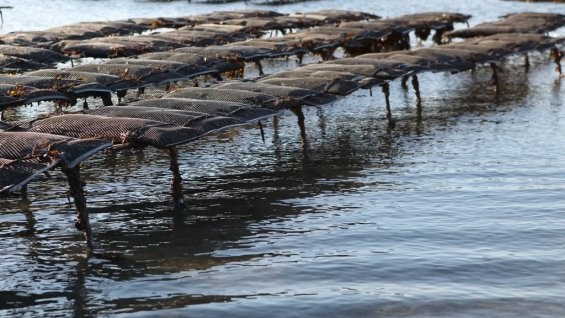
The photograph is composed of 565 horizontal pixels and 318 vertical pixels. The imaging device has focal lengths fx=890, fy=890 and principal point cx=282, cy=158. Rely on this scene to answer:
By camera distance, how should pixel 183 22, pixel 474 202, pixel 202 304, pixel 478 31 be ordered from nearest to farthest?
1. pixel 202 304
2. pixel 474 202
3. pixel 478 31
4. pixel 183 22

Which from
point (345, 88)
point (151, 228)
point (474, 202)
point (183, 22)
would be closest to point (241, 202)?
point (151, 228)

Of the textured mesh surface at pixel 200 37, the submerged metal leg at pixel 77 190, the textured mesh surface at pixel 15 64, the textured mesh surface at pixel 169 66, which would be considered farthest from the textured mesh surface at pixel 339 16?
the submerged metal leg at pixel 77 190

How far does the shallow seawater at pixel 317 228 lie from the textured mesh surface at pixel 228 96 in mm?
1746

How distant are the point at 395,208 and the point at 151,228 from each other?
16.4 feet

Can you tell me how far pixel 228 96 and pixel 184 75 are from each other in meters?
5.70

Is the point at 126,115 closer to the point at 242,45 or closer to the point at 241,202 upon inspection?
the point at 241,202

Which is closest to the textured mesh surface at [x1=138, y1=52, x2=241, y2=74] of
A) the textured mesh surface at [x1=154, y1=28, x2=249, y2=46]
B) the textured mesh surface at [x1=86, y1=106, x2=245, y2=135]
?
the textured mesh surface at [x1=154, y1=28, x2=249, y2=46]

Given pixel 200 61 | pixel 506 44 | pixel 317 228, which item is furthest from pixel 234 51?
pixel 317 228

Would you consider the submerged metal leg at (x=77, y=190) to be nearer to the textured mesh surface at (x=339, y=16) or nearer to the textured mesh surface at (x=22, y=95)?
the textured mesh surface at (x=22, y=95)

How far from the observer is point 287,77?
1013 inches

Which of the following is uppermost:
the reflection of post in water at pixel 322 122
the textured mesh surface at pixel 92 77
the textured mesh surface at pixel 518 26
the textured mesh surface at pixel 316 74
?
the textured mesh surface at pixel 92 77

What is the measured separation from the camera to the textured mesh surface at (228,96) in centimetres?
2161

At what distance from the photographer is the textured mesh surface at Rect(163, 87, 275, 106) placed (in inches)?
851

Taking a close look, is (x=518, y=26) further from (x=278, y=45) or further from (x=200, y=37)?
(x=200, y=37)
